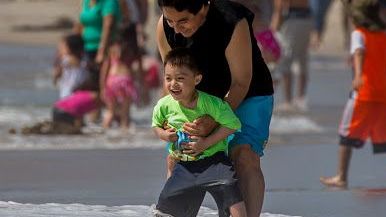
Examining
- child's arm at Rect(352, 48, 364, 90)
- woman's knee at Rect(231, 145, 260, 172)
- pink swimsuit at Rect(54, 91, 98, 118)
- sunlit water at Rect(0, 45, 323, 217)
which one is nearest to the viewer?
woman's knee at Rect(231, 145, 260, 172)

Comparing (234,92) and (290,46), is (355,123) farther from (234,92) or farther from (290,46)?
(290,46)

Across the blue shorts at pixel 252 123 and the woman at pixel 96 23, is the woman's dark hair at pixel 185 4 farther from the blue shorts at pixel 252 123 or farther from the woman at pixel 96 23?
the woman at pixel 96 23

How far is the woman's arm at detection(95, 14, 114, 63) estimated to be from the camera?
14445 millimetres

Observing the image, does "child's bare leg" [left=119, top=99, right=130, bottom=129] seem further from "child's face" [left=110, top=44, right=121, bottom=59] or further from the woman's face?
the woman's face

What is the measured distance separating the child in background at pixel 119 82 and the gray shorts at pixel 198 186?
7157mm

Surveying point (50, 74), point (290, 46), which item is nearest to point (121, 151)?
point (290, 46)

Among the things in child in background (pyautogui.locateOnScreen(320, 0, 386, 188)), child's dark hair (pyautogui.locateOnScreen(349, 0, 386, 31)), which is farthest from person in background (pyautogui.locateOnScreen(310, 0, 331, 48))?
child's dark hair (pyautogui.locateOnScreen(349, 0, 386, 31))

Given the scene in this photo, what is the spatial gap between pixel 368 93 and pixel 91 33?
4946mm

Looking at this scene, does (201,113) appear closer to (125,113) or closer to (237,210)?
(237,210)

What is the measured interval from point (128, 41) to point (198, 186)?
25.6 ft

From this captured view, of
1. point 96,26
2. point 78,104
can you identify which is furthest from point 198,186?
point 96,26

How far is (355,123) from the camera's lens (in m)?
10.5

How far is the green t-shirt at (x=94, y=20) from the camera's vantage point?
14773mm

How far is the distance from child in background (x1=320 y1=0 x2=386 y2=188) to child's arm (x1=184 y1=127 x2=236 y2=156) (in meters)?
3.36
